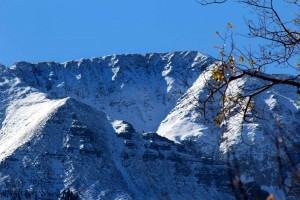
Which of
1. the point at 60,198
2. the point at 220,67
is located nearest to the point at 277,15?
the point at 220,67

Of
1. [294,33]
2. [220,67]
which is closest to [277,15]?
[294,33]

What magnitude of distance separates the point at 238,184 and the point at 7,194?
197749 mm

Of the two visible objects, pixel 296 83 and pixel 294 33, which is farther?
pixel 294 33

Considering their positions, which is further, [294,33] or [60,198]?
[60,198]

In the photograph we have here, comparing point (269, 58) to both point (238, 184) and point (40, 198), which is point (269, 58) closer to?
point (238, 184)

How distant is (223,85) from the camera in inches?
319

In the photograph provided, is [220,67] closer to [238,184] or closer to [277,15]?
[277,15]

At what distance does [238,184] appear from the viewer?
659 centimetres

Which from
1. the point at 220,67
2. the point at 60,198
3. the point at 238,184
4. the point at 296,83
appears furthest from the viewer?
the point at 60,198

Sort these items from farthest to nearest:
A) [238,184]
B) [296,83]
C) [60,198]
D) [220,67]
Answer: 1. [60,198]
2. [220,67]
3. [296,83]
4. [238,184]

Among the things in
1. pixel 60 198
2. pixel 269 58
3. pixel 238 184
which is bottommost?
pixel 238 184

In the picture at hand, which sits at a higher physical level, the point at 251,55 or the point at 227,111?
the point at 251,55

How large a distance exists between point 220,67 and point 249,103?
542 millimetres

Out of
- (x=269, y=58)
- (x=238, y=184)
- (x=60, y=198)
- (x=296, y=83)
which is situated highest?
(x=60, y=198)
